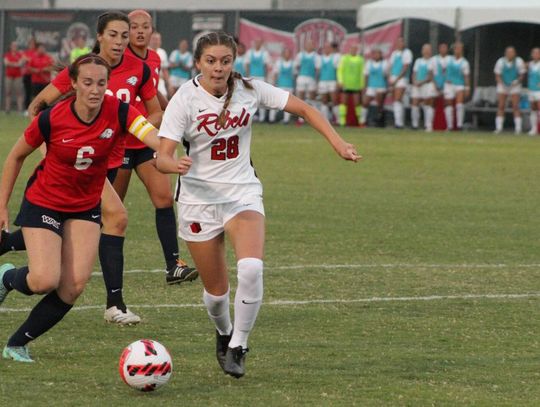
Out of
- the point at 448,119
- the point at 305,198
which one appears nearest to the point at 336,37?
the point at 448,119

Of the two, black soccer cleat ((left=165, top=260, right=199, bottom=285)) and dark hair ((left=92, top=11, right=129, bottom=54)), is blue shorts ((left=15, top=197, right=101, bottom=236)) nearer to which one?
dark hair ((left=92, top=11, right=129, bottom=54))

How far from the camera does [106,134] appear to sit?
24.6ft

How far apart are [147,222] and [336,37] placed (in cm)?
2403

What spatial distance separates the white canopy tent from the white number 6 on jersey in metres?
25.5

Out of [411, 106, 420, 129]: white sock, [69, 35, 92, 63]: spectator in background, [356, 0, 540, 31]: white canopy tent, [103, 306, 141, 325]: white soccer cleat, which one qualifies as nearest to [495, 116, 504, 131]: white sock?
[411, 106, 420, 129]: white sock

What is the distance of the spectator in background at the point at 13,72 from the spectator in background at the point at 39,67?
85cm

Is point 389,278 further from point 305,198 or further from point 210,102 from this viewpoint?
point 305,198

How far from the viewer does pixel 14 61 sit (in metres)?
39.6

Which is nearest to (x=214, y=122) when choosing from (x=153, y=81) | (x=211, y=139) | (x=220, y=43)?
(x=211, y=139)

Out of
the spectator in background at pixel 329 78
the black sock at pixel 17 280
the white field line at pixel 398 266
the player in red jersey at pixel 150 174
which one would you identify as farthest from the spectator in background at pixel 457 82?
the black sock at pixel 17 280

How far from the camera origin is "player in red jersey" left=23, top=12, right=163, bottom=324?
349 inches

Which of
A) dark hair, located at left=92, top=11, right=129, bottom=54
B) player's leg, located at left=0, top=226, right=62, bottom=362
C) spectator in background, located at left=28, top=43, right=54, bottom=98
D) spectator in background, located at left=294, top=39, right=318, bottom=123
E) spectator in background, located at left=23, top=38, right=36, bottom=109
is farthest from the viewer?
spectator in background, located at left=23, top=38, right=36, bottom=109

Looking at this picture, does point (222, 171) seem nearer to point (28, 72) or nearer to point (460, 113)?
point (460, 113)

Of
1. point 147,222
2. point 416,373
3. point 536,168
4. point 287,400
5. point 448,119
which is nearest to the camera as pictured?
point 287,400
